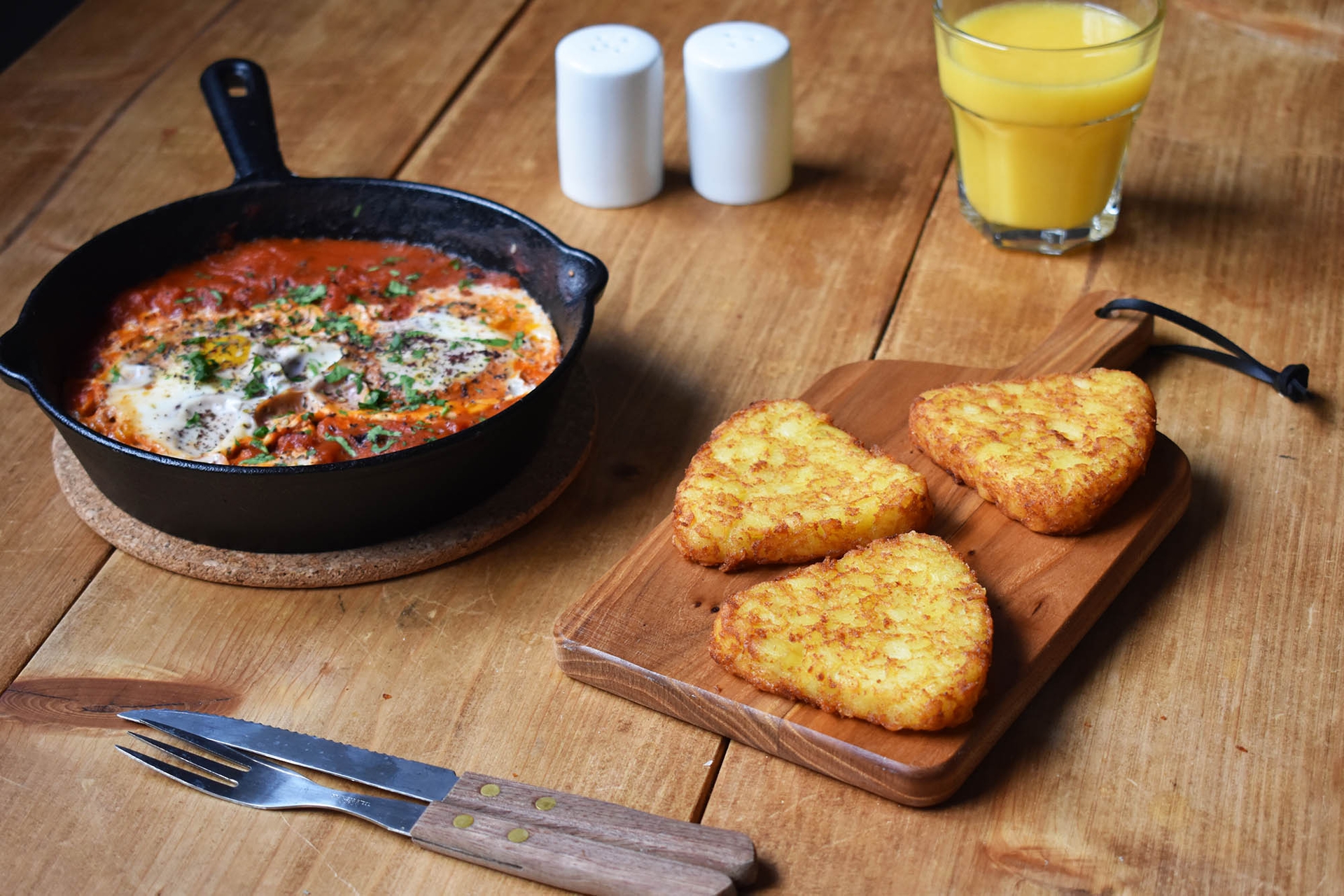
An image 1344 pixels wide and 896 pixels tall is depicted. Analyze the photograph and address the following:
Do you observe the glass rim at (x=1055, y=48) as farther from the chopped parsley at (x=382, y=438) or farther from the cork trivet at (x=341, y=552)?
the chopped parsley at (x=382, y=438)

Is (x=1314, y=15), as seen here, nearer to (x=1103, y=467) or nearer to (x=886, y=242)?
(x=886, y=242)

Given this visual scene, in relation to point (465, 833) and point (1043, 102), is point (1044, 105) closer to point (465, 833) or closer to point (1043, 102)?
point (1043, 102)

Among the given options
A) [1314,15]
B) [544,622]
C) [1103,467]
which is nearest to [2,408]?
[544,622]

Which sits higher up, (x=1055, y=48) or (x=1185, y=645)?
(x=1055, y=48)

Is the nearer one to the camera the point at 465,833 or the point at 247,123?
the point at 465,833

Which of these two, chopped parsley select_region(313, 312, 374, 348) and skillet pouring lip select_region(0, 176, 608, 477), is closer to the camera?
skillet pouring lip select_region(0, 176, 608, 477)

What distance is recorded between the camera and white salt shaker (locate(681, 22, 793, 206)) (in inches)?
96.7

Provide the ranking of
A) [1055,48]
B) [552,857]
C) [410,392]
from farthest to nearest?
[1055,48] → [410,392] → [552,857]

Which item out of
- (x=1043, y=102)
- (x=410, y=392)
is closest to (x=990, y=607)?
(x=410, y=392)

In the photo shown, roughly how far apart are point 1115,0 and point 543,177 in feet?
3.80

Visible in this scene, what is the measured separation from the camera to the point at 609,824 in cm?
141

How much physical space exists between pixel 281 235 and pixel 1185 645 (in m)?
1.62

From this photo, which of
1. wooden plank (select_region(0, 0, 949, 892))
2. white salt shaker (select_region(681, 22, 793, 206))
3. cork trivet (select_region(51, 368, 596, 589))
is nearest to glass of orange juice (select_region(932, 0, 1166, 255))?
wooden plank (select_region(0, 0, 949, 892))

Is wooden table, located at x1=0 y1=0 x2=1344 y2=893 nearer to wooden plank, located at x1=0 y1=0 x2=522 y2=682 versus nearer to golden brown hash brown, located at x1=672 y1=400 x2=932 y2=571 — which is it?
wooden plank, located at x1=0 y1=0 x2=522 y2=682
